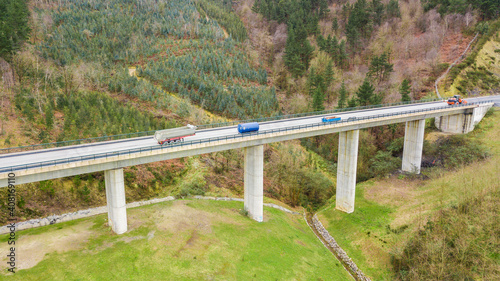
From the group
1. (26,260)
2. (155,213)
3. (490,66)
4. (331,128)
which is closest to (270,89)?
(331,128)

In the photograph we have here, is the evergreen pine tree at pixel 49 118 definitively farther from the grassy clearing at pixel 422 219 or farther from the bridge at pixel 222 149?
the grassy clearing at pixel 422 219

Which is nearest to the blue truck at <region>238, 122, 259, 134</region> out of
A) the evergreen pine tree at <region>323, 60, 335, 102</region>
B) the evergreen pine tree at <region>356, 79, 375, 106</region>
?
the evergreen pine tree at <region>356, 79, 375, 106</region>

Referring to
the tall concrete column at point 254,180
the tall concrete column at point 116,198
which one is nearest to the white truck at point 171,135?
the tall concrete column at point 116,198

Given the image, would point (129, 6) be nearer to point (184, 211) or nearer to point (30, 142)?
point (30, 142)

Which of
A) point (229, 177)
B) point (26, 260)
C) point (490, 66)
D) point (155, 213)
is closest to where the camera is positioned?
point (26, 260)

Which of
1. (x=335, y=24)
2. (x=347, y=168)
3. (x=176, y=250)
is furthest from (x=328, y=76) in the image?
(x=176, y=250)

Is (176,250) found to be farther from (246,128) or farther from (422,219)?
(422,219)

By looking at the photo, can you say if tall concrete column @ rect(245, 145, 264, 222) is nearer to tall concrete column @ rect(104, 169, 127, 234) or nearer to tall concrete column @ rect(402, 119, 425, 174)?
tall concrete column @ rect(104, 169, 127, 234)
